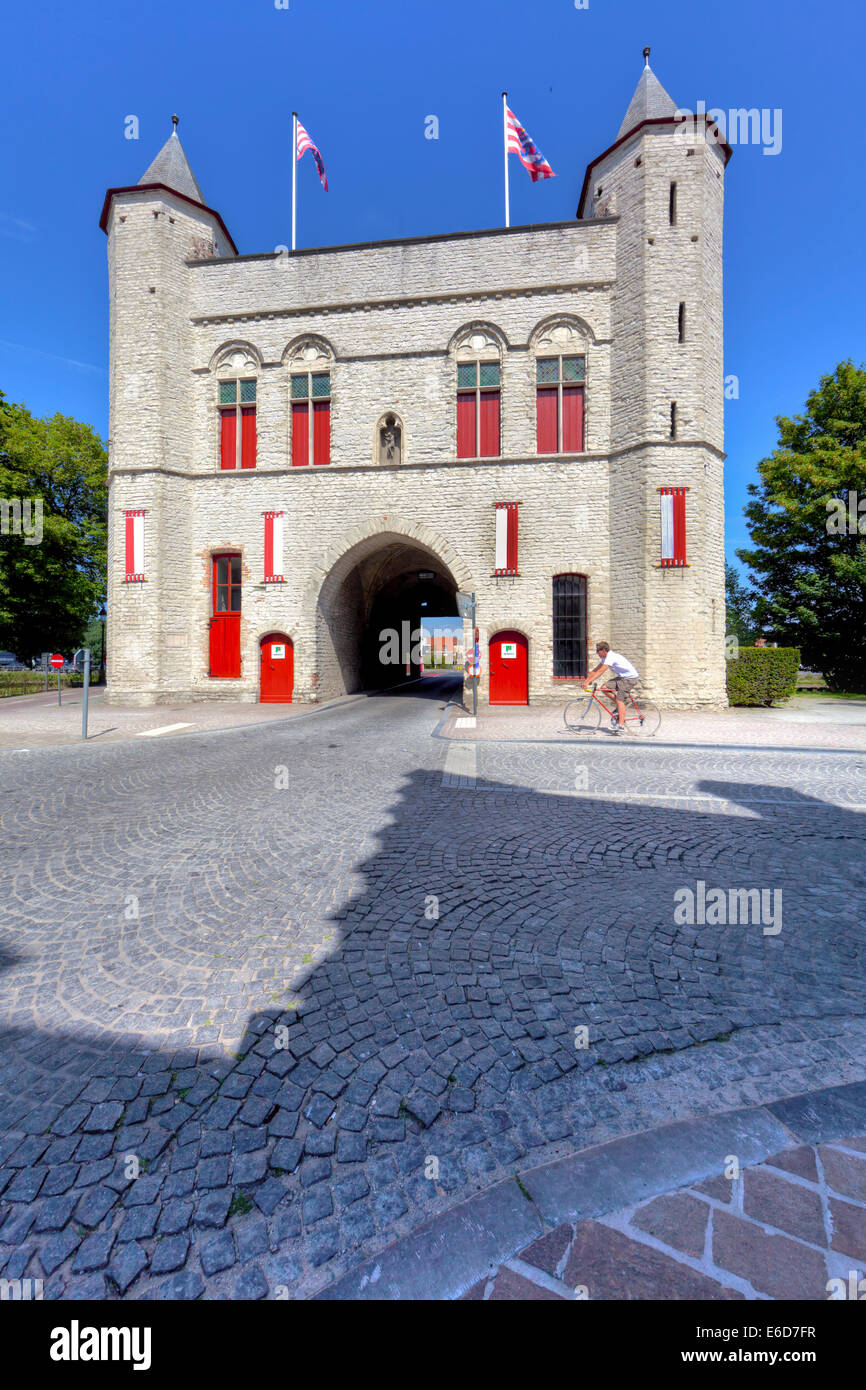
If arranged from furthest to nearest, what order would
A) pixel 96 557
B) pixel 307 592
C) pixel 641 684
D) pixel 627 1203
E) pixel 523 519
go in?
pixel 96 557, pixel 307 592, pixel 523 519, pixel 641 684, pixel 627 1203

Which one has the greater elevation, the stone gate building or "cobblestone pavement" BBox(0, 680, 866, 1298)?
the stone gate building

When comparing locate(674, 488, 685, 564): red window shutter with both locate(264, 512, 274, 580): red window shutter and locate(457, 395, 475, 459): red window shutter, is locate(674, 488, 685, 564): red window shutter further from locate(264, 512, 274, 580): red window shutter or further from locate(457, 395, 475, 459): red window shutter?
locate(264, 512, 274, 580): red window shutter

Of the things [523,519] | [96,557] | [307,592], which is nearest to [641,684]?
[523,519]

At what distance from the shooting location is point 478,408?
16781mm

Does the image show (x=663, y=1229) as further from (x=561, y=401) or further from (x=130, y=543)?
(x=130, y=543)

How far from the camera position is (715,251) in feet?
52.8

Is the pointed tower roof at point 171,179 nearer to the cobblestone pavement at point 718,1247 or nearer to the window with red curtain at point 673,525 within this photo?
the window with red curtain at point 673,525

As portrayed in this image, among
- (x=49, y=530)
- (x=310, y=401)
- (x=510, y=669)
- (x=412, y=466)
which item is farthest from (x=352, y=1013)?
(x=49, y=530)

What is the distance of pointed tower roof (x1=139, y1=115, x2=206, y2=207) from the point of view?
1802cm

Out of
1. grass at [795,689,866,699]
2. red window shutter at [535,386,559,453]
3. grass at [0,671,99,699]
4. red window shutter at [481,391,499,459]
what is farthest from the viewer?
grass at [795,689,866,699]

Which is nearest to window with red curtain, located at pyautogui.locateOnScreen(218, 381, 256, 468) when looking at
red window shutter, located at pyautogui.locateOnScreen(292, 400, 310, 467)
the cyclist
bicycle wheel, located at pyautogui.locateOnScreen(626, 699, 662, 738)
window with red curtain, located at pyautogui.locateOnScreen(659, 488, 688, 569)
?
red window shutter, located at pyautogui.locateOnScreen(292, 400, 310, 467)

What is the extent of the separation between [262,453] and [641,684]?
541 inches

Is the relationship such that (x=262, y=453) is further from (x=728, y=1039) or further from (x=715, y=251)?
(x=728, y=1039)

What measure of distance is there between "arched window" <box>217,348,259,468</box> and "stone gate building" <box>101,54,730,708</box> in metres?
0.07
